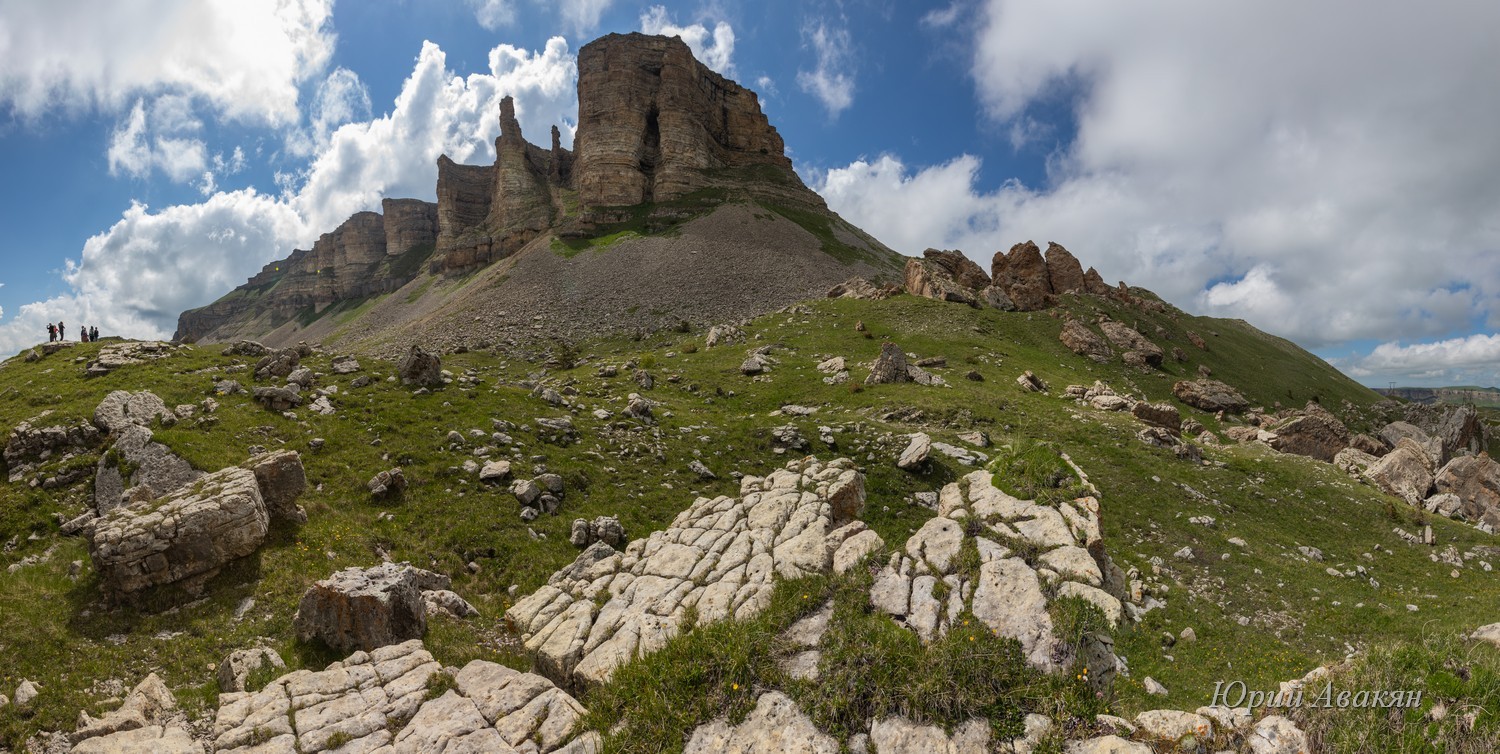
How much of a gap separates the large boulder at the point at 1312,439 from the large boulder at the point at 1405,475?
5.57 meters

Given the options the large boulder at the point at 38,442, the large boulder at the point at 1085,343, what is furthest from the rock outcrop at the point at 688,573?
the large boulder at the point at 1085,343

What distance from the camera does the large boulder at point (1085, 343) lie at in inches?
2239

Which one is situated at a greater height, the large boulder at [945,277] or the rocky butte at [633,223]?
the rocky butte at [633,223]

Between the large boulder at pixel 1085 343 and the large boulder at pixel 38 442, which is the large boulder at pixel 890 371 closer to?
the large boulder at pixel 1085 343

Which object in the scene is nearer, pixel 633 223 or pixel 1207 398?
pixel 1207 398

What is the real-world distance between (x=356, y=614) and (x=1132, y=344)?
230 ft

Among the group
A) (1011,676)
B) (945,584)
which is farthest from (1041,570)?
(1011,676)

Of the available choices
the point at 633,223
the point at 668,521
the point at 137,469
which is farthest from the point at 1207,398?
the point at 633,223

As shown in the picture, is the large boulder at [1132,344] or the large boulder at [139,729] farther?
the large boulder at [1132,344]

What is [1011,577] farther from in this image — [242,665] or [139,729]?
[242,665]

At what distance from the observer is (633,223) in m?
124

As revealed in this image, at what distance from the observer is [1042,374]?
48344 mm

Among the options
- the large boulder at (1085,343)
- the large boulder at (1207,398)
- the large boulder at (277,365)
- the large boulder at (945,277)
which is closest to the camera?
the large boulder at (277,365)

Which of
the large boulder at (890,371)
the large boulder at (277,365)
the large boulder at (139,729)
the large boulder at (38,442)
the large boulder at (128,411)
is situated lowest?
the large boulder at (139,729)
